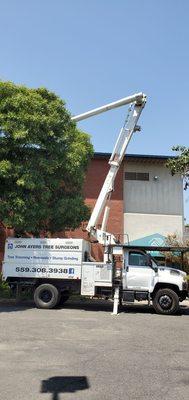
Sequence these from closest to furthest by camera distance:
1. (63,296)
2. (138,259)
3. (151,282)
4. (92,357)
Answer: (92,357) < (151,282) < (138,259) < (63,296)

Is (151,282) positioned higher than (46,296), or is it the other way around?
(151,282)

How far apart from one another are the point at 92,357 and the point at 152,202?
20942mm

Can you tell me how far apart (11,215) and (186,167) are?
8.26 m

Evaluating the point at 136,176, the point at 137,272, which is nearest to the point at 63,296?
the point at 137,272

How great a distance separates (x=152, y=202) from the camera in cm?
2966

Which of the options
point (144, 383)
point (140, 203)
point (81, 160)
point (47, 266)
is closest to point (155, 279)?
point (47, 266)

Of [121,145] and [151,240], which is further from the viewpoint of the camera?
[151,240]

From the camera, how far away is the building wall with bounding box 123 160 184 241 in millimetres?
29406

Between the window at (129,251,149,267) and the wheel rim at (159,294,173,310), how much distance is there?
1.47 meters

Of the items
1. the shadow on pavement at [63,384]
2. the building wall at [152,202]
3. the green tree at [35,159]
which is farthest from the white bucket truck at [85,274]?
the building wall at [152,202]

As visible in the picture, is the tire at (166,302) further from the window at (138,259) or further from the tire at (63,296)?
the tire at (63,296)

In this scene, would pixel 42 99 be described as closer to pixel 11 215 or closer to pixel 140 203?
pixel 11 215

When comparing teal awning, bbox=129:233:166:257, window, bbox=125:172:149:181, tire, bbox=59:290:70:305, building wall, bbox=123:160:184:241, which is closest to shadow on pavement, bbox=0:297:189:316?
tire, bbox=59:290:70:305

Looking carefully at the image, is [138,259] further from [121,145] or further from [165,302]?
[121,145]
